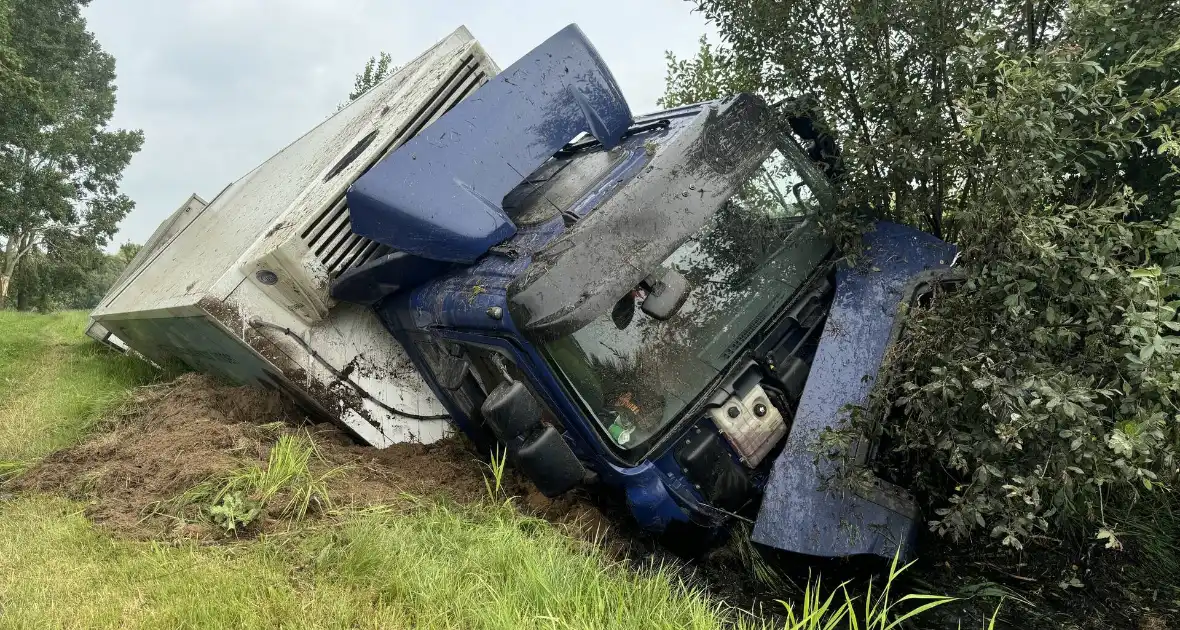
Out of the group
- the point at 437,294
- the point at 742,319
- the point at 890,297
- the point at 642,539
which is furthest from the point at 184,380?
the point at 890,297

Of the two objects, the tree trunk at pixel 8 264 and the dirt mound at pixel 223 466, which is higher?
the tree trunk at pixel 8 264

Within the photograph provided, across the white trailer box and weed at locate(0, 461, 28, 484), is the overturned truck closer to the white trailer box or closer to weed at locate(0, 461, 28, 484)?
the white trailer box

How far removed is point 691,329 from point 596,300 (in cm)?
58

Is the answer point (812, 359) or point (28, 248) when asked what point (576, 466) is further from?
point (28, 248)

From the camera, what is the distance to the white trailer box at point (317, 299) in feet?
11.9

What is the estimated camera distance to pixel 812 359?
3.07 meters

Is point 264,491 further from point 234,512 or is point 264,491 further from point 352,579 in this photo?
point 352,579

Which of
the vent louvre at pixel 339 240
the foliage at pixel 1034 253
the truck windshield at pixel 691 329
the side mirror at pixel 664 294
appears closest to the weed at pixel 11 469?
the vent louvre at pixel 339 240

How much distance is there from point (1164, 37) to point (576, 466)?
8.48ft

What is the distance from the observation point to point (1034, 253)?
252 centimetres

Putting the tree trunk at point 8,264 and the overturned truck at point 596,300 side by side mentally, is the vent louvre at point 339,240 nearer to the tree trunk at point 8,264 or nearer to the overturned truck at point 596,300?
the overturned truck at point 596,300

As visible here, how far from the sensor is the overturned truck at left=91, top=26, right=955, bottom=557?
2658 millimetres

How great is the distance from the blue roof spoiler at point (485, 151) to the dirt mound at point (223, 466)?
1049mm

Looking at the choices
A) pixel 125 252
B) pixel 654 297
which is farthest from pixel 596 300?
pixel 125 252
